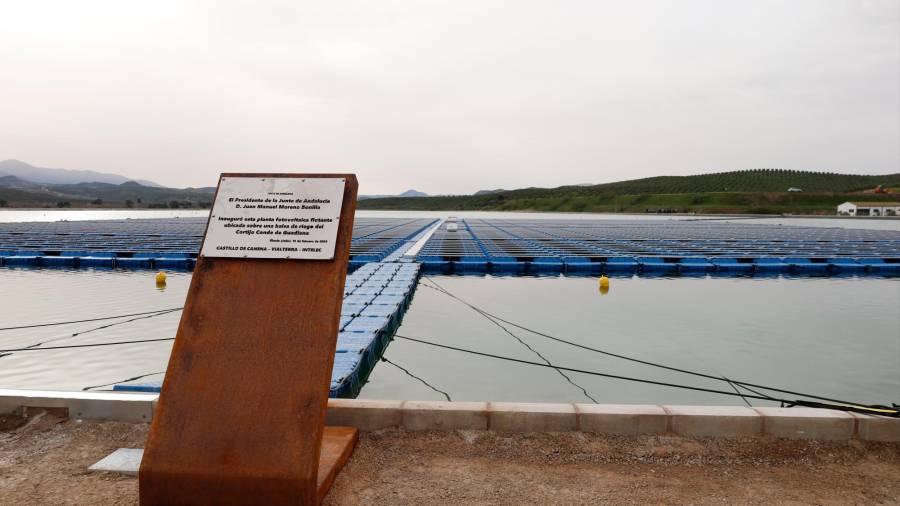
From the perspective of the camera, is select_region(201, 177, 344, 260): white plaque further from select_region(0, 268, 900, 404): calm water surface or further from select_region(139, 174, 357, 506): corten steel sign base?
select_region(0, 268, 900, 404): calm water surface

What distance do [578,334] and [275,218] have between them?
10.1 metres

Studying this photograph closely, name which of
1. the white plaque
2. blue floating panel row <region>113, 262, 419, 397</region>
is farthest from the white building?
the white plaque

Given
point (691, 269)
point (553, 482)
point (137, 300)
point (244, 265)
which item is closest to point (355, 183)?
point (244, 265)

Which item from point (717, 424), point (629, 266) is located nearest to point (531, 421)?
point (717, 424)

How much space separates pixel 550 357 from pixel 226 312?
26.8 feet

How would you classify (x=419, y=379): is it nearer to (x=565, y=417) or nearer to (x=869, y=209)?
(x=565, y=417)

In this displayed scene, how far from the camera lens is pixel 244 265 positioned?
4715 mm

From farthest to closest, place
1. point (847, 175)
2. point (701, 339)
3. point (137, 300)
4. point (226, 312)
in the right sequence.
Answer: point (847, 175) → point (137, 300) → point (701, 339) → point (226, 312)

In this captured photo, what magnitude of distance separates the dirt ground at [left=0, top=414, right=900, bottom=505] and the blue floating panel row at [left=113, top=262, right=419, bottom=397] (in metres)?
2.20

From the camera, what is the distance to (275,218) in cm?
486

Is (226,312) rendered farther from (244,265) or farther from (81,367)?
(81,367)

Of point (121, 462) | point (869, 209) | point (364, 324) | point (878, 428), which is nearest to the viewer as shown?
point (121, 462)

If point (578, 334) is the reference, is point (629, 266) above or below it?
above

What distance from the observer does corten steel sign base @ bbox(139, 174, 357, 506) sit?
398 cm
